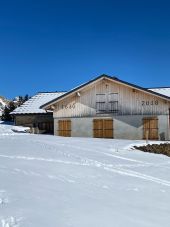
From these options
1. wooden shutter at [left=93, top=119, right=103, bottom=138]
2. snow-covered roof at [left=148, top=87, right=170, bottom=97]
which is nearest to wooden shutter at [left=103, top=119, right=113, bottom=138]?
wooden shutter at [left=93, top=119, right=103, bottom=138]

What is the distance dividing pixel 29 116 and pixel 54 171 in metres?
29.0

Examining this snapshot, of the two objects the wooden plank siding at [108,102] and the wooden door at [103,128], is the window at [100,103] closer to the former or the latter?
the wooden plank siding at [108,102]

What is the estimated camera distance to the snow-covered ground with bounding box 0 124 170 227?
8250mm

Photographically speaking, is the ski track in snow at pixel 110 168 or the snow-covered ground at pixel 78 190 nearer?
the snow-covered ground at pixel 78 190

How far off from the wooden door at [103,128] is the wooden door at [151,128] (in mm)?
2842

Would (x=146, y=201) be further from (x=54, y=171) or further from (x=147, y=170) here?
(x=147, y=170)

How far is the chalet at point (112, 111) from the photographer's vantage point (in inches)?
1313

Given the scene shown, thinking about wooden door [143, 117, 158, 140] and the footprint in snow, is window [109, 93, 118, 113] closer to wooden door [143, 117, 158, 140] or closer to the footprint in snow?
wooden door [143, 117, 158, 140]

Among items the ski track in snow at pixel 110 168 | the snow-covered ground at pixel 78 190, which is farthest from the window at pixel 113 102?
the ski track in snow at pixel 110 168

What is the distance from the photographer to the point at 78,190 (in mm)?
11070

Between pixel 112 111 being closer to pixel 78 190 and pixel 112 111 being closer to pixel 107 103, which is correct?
pixel 107 103

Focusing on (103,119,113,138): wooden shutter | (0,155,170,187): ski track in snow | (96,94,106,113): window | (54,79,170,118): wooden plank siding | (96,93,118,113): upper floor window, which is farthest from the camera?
(96,94,106,113): window

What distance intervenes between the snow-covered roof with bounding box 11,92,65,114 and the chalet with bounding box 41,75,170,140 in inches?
245

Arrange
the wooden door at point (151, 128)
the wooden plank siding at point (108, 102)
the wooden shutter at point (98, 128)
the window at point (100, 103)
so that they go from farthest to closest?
the window at point (100, 103) → the wooden shutter at point (98, 128) → the wooden plank siding at point (108, 102) → the wooden door at point (151, 128)
